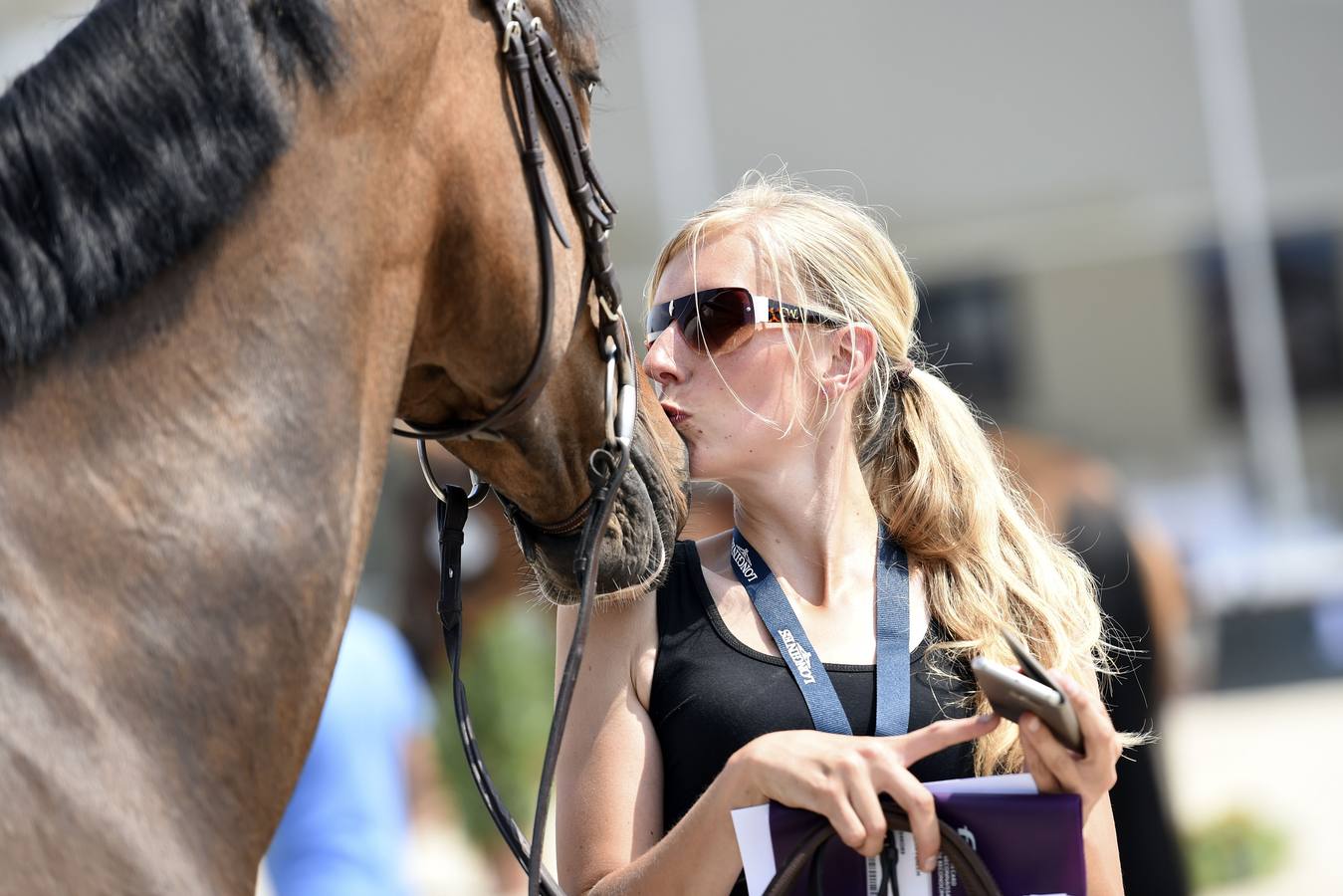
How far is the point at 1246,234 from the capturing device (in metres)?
13.6

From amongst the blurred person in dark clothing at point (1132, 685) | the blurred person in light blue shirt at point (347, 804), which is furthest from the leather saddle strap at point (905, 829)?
the blurred person in dark clothing at point (1132, 685)

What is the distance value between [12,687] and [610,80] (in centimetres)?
1342

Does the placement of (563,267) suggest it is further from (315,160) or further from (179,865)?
(179,865)

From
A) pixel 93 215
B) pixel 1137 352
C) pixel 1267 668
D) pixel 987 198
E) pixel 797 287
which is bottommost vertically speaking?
pixel 1267 668

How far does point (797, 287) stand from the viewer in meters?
2.14

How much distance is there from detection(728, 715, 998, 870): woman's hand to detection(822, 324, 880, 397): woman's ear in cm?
68

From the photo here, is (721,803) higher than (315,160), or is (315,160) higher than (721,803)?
(315,160)

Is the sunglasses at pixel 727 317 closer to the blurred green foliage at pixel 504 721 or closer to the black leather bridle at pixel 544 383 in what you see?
the black leather bridle at pixel 544 383

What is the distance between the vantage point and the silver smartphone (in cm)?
154

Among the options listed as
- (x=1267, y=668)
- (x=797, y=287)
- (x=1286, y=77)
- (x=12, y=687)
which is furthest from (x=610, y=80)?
(x=12, y=687)

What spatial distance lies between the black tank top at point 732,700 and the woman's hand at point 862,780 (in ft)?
0.88

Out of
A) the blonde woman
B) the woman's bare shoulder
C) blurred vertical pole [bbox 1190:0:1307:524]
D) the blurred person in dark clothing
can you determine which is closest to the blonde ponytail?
the blonde woman

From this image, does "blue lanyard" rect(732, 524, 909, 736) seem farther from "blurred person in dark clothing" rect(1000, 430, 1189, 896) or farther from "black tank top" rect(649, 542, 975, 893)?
"blurred person in dark clothing" rect(1000, 430, 1189, 896)

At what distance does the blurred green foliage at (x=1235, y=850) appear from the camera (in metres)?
7.34
